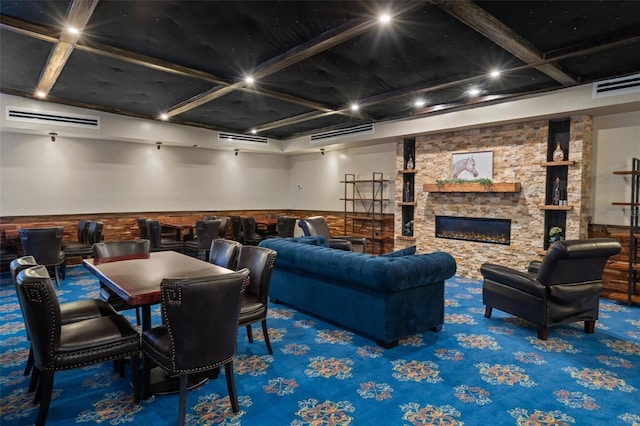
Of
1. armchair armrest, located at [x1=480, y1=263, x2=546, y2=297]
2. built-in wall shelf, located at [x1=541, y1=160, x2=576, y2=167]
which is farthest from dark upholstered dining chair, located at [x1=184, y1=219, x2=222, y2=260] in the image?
built-in wall shelf, located at [x1=541, y1=160, x2=576, y2=167]

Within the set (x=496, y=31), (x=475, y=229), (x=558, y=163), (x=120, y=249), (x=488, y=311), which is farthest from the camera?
(x=475, y=229)

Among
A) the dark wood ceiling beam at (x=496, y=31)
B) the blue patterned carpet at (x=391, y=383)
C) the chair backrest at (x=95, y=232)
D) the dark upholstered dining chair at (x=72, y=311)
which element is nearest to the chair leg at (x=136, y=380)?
the blue patterned carpet at (x=391, y=383)

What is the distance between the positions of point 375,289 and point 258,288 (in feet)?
3.47

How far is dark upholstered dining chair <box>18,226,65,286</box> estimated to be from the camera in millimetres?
5172

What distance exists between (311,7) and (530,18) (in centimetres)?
192

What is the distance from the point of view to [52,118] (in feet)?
20.8

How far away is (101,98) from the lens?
6078 millimetres

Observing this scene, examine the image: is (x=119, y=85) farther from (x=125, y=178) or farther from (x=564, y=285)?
(x=564, y=285)

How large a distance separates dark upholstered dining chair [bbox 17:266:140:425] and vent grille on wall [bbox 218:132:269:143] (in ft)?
22.0

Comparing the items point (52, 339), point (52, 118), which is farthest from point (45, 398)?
point (52, 118)

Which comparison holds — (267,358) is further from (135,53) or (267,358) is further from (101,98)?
(101,98)

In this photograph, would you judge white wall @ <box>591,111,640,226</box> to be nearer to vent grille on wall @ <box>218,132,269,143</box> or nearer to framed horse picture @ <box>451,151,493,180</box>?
framed horse picture @ <box>451,151,493,180</box>

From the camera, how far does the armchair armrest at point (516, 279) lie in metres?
3.63

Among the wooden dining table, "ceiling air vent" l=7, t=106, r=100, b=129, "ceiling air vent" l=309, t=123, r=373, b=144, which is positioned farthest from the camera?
"ceiling air vent" l=309, t=123, r=373, b=144
